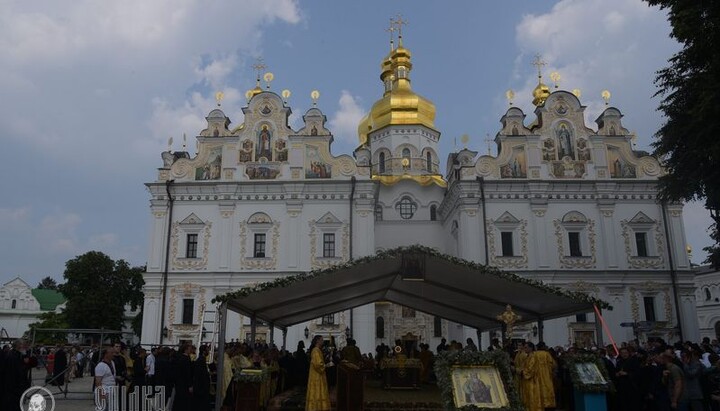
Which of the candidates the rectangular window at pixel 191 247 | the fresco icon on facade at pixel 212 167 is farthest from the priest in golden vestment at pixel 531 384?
the fresco icon on facade at pixel 212 167

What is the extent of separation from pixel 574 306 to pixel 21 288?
7403 cm

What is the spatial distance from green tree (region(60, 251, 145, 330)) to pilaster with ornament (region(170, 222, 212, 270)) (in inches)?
610

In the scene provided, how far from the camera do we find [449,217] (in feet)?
116

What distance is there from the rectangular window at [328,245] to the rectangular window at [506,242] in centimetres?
858

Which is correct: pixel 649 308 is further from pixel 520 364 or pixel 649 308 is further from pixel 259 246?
pixel 520 364

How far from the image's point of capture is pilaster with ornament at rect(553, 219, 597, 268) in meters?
30.8

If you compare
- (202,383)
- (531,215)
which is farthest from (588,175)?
(202,383)

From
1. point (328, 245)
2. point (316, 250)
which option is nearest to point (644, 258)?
point (328, 245)

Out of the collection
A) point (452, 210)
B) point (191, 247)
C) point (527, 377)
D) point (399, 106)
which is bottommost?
point (527, 377)

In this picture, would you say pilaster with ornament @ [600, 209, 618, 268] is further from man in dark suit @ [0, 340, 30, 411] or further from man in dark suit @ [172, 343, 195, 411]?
man in dark suit @ [0, 340, 30, 411]

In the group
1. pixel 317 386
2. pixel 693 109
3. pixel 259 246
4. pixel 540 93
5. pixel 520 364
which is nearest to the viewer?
pixel 317 386

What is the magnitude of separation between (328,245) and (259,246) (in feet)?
11.6

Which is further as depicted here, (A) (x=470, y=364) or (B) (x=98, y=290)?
(B) (x=98, y=290)

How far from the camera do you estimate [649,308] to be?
3052 cm
